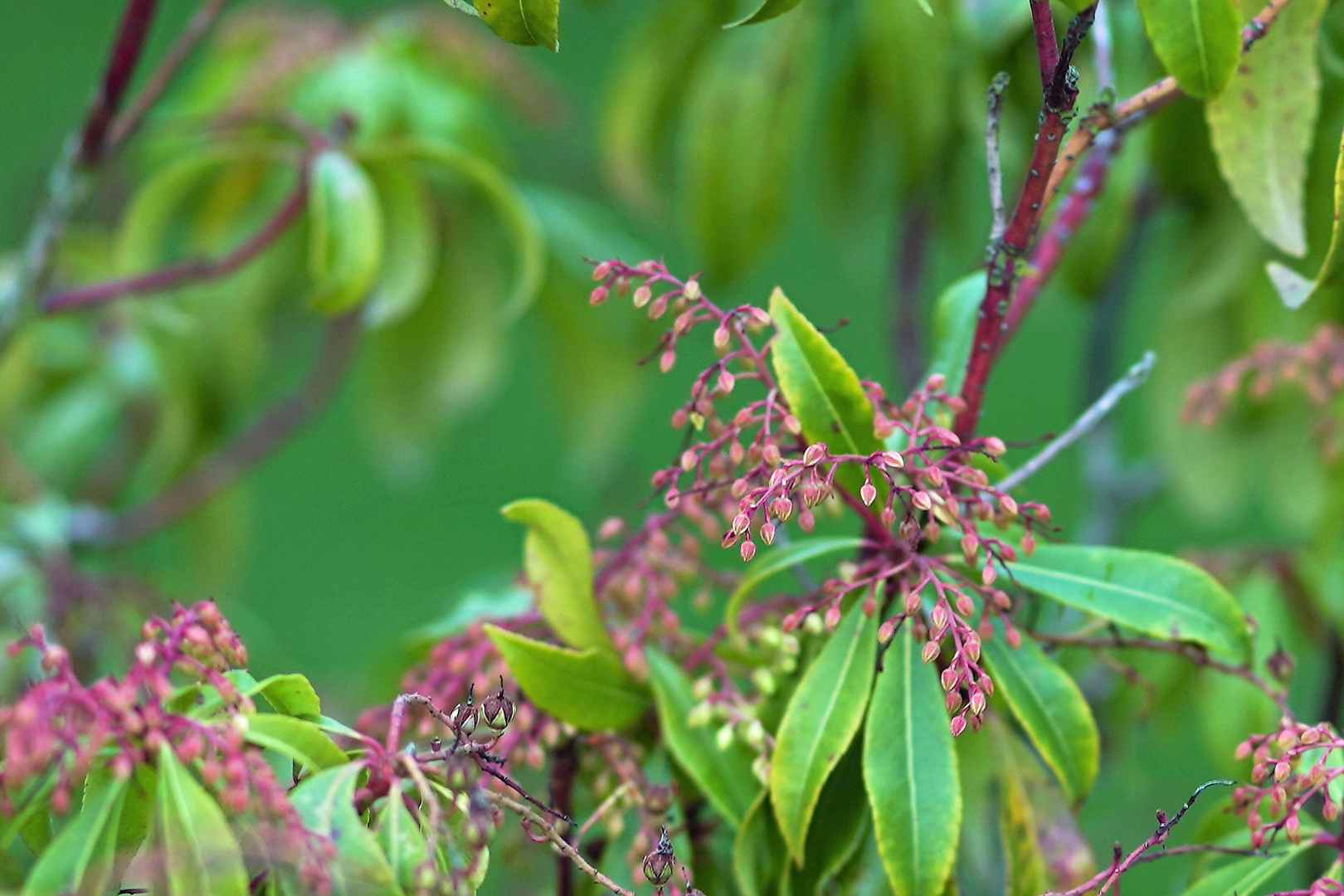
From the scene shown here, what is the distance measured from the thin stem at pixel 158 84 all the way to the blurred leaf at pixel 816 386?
0.45 meters

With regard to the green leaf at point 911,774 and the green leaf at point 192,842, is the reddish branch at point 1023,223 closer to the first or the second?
the green leaf at point 911,774

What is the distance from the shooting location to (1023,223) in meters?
0.52

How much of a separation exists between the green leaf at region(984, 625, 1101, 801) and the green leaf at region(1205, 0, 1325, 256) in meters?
0.24

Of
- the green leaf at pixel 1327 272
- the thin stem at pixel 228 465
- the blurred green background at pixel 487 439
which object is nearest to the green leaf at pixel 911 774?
the green leaf at pixel 1327 272

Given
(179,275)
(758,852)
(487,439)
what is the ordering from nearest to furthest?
(758,852)
(179,275)
(487,439)

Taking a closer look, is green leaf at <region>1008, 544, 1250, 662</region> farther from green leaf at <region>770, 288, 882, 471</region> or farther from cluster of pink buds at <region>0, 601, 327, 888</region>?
cluster of pink buds at <region>0, 601, 327, 888</region>

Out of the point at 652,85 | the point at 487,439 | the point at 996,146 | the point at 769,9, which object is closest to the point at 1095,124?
the point at 996,146

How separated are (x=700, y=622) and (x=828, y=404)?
1884mm

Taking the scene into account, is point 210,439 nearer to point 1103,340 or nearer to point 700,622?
point 1103,340

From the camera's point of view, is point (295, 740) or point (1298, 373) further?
point (1298, 373)

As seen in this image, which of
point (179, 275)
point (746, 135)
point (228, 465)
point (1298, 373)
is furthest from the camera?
point (228, 465)

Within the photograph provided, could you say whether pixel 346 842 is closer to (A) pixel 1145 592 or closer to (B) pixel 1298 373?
(A) pixel 1145 592

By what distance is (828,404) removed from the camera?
1.78 feet

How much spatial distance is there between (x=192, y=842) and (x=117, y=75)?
54cm
